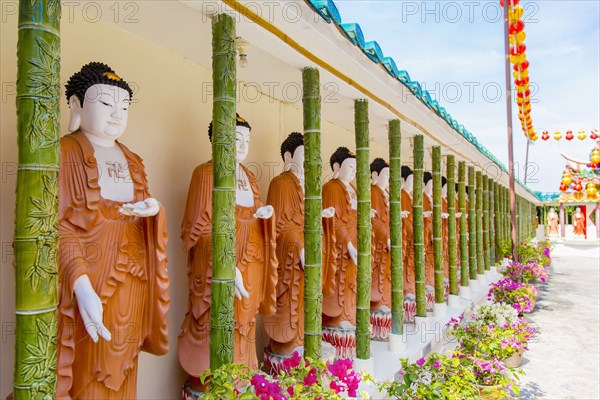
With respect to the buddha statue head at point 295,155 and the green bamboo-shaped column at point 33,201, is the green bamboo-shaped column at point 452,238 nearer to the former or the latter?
the buddha statue head at point 295,155

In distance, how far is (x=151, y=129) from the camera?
3.36 meters

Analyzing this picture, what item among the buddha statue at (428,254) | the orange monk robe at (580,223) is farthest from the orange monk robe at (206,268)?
the orange monk robe at (580,223)

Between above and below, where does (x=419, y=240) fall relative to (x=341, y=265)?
above

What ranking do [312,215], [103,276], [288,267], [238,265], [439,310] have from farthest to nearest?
[439,310] < [288,267] < [312,215] < [238,265] < [103,276]

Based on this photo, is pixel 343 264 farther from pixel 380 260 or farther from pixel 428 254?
pixel 428 254

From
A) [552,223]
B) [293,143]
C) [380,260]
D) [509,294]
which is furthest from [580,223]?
[293,143]

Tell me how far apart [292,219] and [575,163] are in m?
28.4

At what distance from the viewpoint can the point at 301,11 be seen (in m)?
2.94

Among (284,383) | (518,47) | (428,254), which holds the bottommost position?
(284,383)

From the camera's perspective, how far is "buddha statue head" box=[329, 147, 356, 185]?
488 centimetres

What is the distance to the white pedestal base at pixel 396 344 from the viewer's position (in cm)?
521

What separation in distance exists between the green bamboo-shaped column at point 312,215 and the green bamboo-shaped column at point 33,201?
79.4 inches

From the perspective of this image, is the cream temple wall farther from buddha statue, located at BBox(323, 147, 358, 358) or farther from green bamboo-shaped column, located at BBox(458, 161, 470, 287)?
green bamboo-shaped column, located at BBox(458, 161, 470, 287)

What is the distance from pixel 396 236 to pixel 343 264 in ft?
3.11
